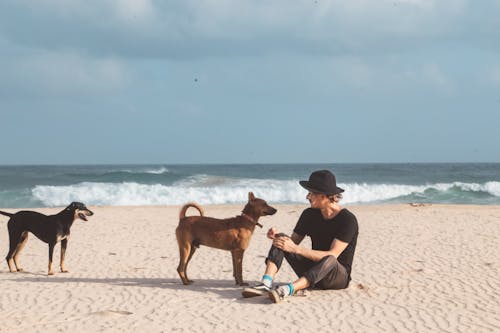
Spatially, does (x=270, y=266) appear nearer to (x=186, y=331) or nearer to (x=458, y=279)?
(x=186, y=331)

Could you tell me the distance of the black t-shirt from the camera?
21.4ft

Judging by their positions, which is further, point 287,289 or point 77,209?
point 77,209

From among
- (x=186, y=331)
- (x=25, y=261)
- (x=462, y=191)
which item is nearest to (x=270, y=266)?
(x=186, y=331)

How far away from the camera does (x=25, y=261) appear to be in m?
9.98

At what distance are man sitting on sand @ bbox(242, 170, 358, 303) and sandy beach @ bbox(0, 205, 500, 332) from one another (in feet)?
0.66

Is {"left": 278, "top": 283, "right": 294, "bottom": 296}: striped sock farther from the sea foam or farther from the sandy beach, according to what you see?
the sea foam

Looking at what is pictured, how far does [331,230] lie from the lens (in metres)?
6.66

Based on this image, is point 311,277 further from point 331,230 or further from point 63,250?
point 63,250

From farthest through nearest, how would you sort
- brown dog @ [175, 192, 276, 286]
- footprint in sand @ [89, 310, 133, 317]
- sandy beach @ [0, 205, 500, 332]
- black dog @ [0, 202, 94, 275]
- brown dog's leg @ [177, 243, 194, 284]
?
black dog @ [0, 202, 94, 275] < brown dog's leg @ [177, 243, 194, 284] < brown dog @ [175, 192, 276, 286] < footprint in sand @ [89, 310, 133, 317] < sandy beach @ [0, 205, 500, 332]

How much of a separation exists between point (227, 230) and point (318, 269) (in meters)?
1.31

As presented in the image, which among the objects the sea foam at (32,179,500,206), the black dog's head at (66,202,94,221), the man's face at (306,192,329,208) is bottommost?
the sea foam at (32,179,500,206)

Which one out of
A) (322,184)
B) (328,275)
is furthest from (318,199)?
(328,275)

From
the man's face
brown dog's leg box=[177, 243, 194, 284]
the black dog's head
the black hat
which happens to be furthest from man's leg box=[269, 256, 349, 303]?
the black dog's head

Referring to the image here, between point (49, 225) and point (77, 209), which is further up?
point (77, 209)
